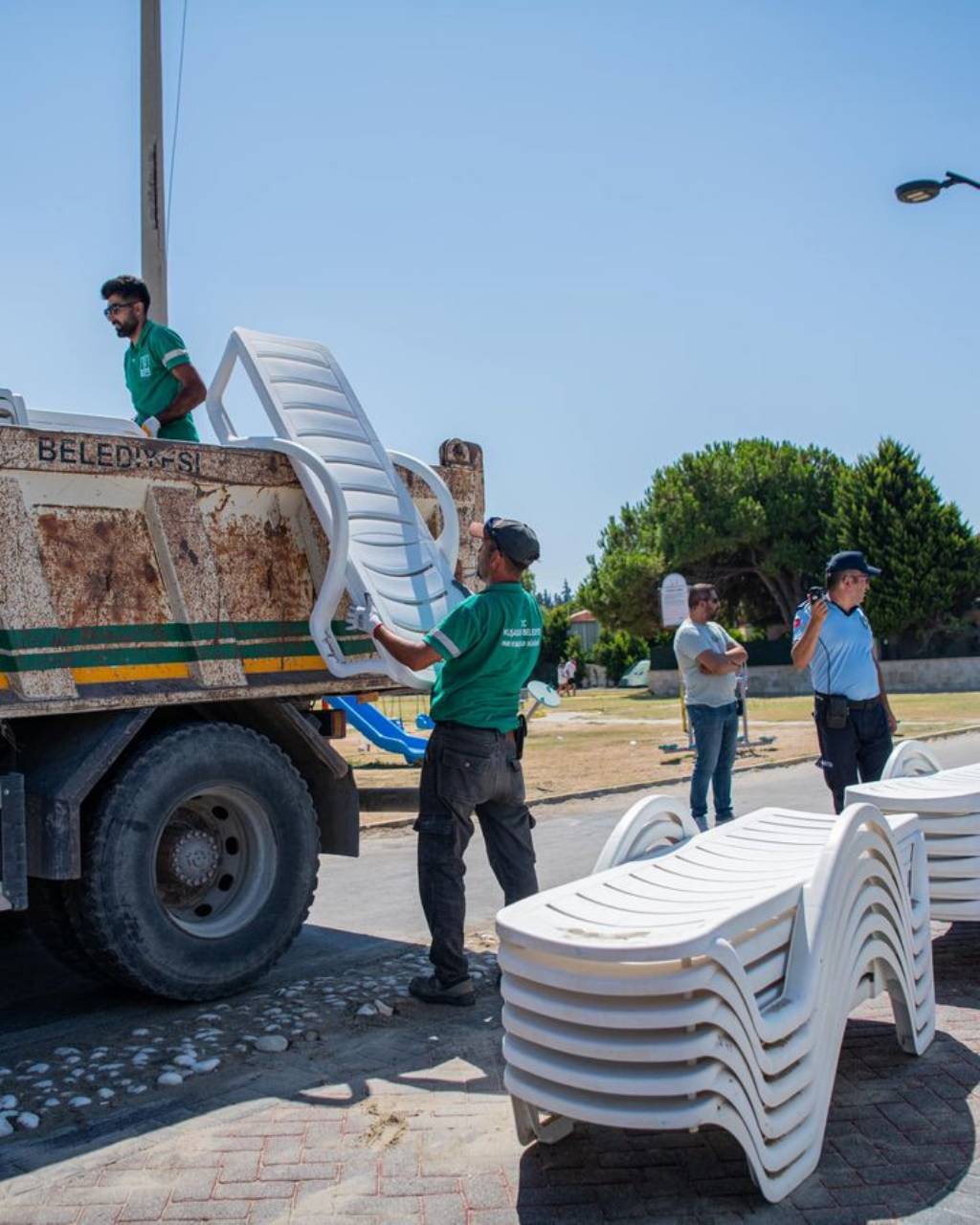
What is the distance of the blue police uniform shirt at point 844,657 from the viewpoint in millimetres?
6367

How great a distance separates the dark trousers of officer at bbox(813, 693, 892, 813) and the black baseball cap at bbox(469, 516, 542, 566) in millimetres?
2118

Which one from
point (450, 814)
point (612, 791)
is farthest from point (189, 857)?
point (612, 791)

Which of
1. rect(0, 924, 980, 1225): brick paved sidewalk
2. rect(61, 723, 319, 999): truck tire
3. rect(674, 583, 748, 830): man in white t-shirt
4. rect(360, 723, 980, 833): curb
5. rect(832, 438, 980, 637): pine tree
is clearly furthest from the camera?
rect(832, 438, 980, 637): pine tree

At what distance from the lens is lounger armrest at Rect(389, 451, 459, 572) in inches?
257

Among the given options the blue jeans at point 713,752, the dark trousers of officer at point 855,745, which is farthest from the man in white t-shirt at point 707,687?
the dark trousers of officer at point 855,745

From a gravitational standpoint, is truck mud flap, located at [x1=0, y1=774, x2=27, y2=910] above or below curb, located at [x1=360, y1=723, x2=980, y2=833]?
above

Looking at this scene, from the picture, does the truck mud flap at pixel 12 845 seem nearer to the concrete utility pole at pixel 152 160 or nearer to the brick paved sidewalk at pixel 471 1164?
the brick paved sidewalk at pixel 471 1164

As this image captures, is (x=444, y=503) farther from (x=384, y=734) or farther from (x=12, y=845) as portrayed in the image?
(x=12, y=845)

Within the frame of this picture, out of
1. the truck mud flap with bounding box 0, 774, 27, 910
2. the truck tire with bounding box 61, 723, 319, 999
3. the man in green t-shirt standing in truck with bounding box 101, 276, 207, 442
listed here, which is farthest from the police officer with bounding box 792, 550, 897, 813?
the truck mud flap with bounding box 0, 774, 27, 910

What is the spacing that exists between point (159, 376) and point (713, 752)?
4.44 m

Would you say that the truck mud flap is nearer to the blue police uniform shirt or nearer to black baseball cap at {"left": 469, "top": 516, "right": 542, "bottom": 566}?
black baseball cap at {"left": 469, "top": 516, "right": 542, "bottom": 566}

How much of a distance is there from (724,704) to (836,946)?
15.8ft

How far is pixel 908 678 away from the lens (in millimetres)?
37938

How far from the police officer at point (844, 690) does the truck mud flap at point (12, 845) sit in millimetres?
3753
